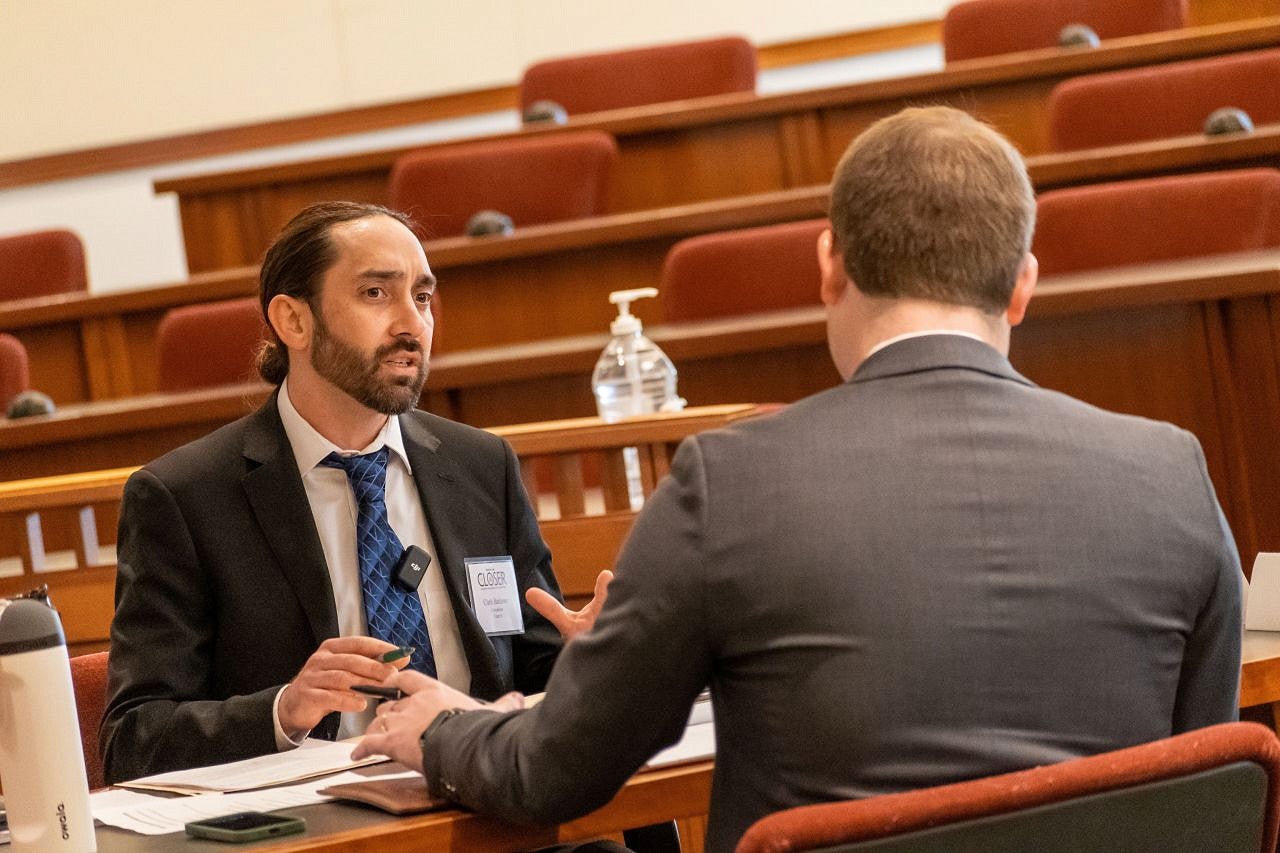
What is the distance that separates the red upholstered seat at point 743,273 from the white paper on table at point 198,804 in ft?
8.29

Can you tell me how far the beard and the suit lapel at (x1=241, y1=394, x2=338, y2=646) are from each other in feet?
0.36

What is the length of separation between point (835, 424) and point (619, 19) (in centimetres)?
596

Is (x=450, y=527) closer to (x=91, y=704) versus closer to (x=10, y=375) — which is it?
(x=91, y=704)

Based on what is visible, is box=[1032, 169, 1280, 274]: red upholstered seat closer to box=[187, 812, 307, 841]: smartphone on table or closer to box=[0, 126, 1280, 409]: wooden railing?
box=[0, 126, 1280, 409]: wooden railing

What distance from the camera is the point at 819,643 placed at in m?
1.19

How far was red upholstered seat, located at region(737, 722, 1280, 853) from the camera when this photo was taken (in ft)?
3.38

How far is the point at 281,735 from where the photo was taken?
180 cm

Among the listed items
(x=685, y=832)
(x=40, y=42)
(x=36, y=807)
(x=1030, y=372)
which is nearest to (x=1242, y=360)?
(x=1030, y=372)

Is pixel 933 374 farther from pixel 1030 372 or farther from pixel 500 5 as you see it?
pixel 500 5

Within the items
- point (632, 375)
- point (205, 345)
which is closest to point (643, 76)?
point (205, 345)

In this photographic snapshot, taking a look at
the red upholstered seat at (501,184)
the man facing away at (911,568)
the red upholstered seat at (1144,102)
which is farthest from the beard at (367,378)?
the red upholstered seat at (1144,102)

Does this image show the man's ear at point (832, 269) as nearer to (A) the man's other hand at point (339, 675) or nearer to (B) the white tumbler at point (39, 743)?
(A) the man's other hand at point (339, 675)

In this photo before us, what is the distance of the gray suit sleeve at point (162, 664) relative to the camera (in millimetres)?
1849

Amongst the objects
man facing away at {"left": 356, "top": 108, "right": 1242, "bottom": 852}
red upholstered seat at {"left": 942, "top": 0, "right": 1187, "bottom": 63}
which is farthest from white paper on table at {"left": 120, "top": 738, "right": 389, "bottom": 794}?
red upholstered seat at {"left": 942, "top": 0, "right": 1187, "bottom": 63}
